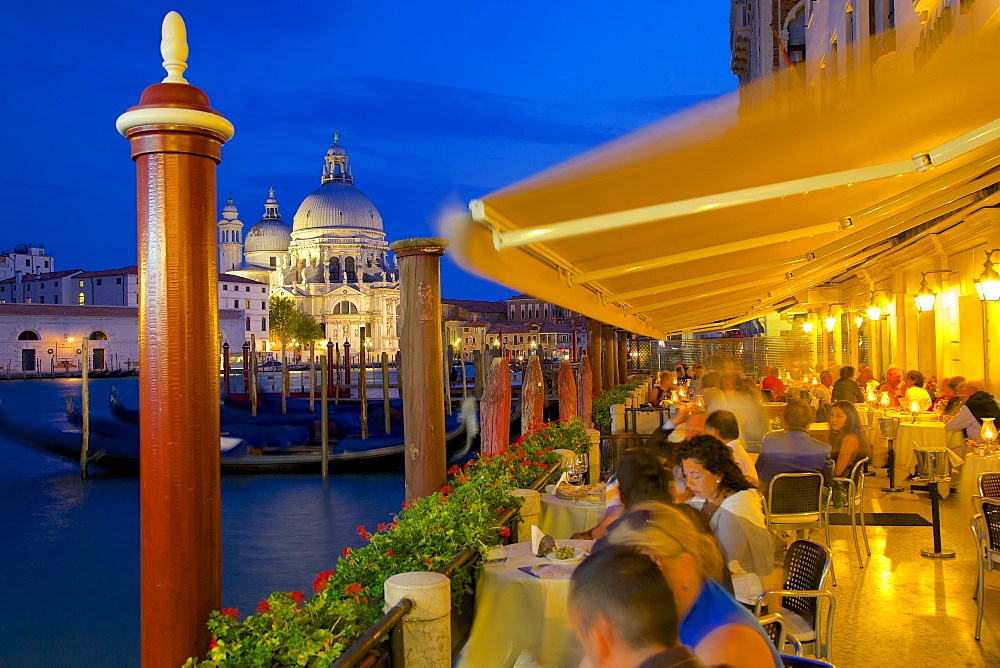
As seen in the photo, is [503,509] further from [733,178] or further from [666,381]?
[666,381]

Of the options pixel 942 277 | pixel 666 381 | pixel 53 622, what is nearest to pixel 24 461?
pixel 53 622

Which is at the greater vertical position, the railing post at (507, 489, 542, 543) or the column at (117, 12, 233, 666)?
the column at (117, 12, 233, 666)

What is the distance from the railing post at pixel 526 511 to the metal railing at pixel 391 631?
1.11 metres

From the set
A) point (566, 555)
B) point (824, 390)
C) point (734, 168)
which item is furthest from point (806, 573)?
point (824, 390)

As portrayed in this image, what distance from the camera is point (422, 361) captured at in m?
4.73

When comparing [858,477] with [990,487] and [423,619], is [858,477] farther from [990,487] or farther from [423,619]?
[423,619]

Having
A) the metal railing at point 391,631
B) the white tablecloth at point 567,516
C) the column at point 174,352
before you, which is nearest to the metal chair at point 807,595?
the metal railing at point 391,631

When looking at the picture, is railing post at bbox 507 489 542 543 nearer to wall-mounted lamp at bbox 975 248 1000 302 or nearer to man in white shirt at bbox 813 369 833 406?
wall-mounted lamp at bbox 975 248 1000 302

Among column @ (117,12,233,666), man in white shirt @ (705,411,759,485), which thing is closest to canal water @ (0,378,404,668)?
man in white shirt @ (705,411,759,485)

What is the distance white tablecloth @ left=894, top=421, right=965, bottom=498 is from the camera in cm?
811

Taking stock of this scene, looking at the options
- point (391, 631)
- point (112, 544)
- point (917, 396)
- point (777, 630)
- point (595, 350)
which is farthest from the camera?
point (595, 350)

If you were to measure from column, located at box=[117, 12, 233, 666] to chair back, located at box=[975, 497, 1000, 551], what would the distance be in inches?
157

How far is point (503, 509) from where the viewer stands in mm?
4898

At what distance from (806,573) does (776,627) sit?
0.42 metres
